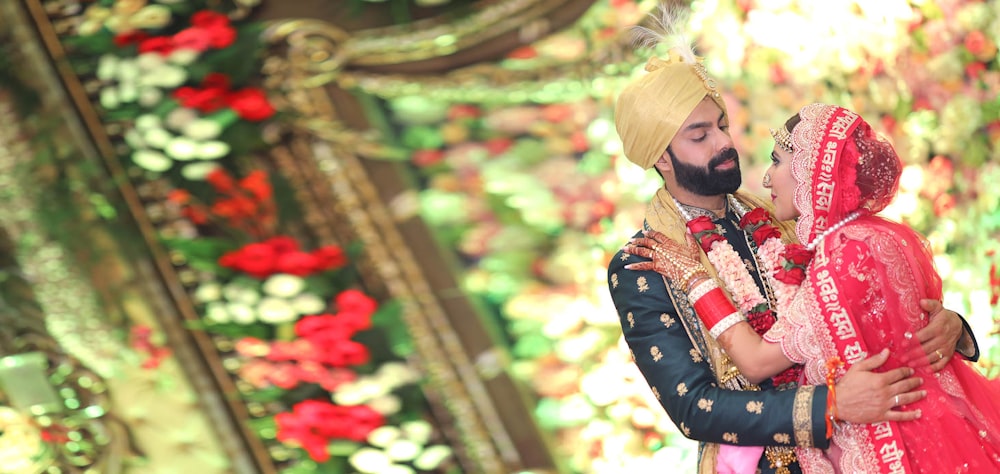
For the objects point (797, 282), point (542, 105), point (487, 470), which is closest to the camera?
point (797, 282)

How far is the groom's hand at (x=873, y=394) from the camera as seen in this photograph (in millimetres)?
1804

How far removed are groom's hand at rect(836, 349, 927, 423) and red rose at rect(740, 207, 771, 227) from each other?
1.28 feet

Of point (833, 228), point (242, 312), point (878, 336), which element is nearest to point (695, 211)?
point (833, 228)

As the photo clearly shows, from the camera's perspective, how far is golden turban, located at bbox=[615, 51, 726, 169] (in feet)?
6.65

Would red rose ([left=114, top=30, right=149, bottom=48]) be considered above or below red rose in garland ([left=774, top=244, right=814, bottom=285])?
above

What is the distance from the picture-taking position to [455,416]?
328 centimetres

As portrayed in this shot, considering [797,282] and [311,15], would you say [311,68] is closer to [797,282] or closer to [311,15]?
[311,15]

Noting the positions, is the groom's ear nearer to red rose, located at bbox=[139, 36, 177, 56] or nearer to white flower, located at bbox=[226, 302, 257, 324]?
white flower, located at bbox=[226, 302, 257, 324]

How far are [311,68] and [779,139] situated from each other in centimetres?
162

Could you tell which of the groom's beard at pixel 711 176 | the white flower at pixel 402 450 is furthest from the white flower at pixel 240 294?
the groom's beard at pixel 711 176

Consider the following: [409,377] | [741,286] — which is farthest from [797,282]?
[409,377]

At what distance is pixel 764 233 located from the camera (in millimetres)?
2084

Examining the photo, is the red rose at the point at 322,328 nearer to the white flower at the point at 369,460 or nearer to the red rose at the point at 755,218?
the white flower at the point at 369,460

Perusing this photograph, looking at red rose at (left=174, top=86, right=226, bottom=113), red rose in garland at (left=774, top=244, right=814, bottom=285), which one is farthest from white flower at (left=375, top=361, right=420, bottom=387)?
red rose in garland at (left=774, top=244, right=814, bottom=285)
